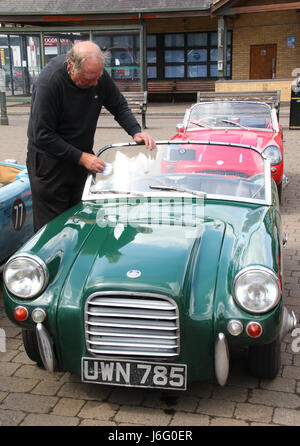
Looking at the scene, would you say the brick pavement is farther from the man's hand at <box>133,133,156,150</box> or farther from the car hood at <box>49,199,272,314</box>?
the man's hand at <box>133,133,156,150</box>

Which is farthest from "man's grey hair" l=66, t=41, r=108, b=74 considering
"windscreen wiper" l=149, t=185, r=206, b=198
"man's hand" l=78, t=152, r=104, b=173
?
"windscreen wiper" l=149, t=185, r=206, b=198

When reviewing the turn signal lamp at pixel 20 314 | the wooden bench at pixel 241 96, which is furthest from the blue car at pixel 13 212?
the wooden bench at pixel 241 96

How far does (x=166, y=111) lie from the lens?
19.7 meters

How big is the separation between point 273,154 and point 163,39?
17.8 meters

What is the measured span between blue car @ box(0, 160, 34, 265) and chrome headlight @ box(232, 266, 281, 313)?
2461mm

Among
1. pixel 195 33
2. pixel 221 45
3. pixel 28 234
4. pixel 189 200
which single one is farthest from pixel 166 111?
pixel 189 200

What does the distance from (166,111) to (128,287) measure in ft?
57.1

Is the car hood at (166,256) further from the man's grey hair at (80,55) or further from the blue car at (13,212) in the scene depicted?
the blue car at (13,212)

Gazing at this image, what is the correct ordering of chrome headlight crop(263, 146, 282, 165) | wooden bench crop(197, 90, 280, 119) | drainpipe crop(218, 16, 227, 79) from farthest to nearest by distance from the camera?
drainpipe crop(218, 16, 227, 79) → wooden bench crop(197, 90, 280, 119) → chrome headlight crop(263, 146, 282, 165)

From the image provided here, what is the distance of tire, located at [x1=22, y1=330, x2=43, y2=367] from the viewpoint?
3.30m

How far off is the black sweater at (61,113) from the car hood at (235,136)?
3.52 m

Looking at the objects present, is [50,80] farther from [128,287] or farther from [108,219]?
[128,287]

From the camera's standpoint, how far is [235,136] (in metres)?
7.54

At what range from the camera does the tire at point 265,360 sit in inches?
123
